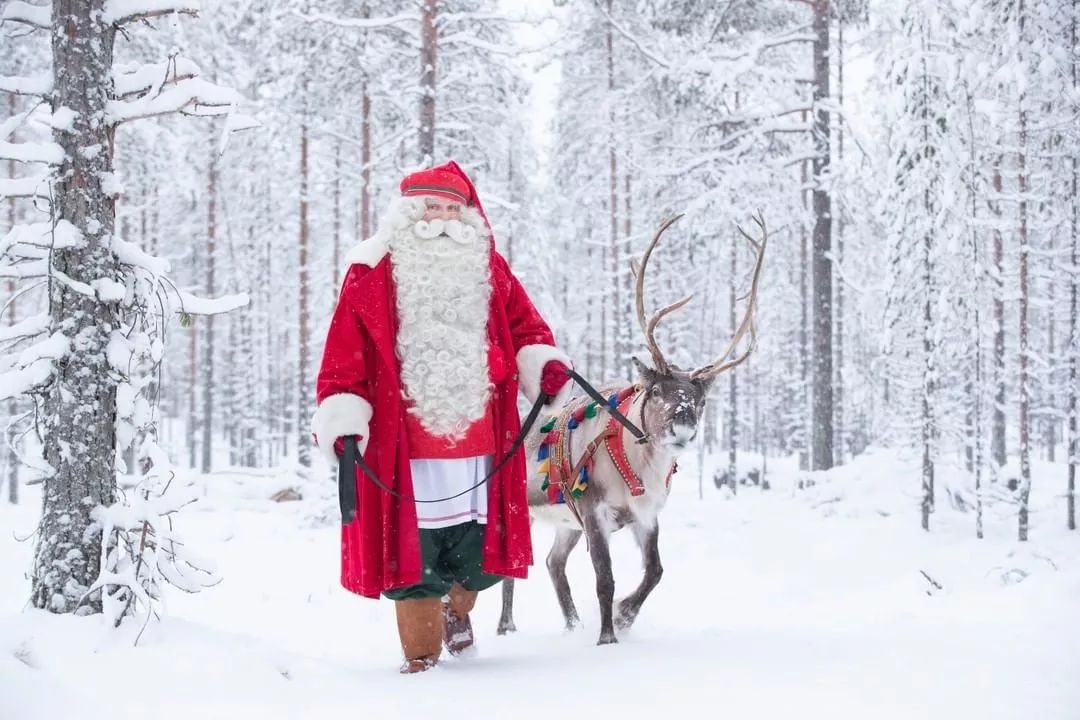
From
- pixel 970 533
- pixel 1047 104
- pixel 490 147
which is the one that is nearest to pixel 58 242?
pixel 970 533

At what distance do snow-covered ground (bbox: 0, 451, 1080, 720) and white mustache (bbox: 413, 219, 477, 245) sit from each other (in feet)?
7.18

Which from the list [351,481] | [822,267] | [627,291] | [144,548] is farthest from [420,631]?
[627,291]

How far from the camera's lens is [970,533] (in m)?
10.4

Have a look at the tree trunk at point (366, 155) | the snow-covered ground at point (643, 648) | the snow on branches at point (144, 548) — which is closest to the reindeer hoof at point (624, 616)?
the snow-covered ground at point (643, 648)

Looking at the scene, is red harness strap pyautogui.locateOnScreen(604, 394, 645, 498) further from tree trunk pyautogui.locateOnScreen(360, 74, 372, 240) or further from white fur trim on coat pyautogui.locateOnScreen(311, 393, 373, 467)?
tree trunk pyautogui.locateOnScreen(360, 74, 372, 240)

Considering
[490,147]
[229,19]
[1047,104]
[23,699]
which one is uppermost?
[229,19]

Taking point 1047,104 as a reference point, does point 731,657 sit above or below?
below

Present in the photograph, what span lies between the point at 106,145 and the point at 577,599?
17.8 ft

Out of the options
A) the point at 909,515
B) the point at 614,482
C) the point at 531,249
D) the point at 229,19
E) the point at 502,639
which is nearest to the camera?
the point at 614,482

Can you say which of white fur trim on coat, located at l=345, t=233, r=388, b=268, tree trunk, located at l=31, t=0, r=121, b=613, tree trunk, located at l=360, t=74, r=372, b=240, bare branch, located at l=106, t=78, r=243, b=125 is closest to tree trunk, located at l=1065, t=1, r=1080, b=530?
white fur trim on coat, located at l=345, t=233, r=388, b=268

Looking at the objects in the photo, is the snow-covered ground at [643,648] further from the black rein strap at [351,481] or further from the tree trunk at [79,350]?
the black rein strap at [351,481]

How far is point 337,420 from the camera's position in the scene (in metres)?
3.72

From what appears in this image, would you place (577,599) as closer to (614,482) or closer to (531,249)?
(614,482)

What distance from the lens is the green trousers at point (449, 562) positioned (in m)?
3.96
